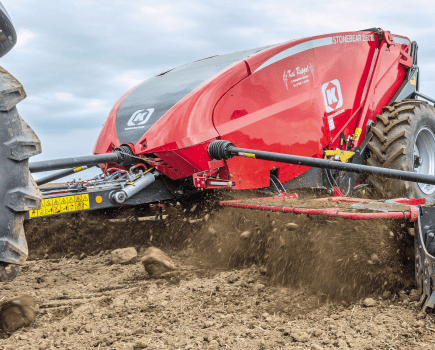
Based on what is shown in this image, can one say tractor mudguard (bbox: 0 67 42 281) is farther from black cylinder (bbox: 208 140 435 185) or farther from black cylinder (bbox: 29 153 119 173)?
black cylinder (bbox: 208 140 435 185)

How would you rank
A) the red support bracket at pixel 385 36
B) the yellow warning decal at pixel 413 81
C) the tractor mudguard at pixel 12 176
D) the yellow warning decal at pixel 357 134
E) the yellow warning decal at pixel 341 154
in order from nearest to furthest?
1. the tractor mudguard at pixel 12 176
2. the yellow warning decal at pixel 341 154
3. the yellow warning decal at pixel 357 134
4. the red support bracket at pixel 385 36
5. the yellow warning decal at pixel 413 81

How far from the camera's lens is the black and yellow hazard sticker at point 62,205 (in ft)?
10.8

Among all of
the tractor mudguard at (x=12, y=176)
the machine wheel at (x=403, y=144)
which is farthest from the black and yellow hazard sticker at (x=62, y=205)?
the machine wheel at (x=403, y=144)

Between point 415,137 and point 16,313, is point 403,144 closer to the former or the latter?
point 415,137

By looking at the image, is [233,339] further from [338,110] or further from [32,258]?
[338,110]

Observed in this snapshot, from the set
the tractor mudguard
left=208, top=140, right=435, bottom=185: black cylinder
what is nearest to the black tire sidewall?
left=208, top=140, right=435, bottom=185: black cylinder

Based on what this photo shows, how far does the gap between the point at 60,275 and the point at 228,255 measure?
55.3 inches

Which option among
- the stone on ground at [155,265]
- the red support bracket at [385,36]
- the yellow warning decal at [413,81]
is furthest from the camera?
the yellow warning decal at [413,81]

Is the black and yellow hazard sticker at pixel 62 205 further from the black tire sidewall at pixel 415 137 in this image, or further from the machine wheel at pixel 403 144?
the black tire sidewall at pixel 415 137

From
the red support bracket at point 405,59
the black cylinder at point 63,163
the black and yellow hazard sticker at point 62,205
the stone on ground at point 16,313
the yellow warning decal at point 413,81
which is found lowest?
the stone on ground at point 16,313

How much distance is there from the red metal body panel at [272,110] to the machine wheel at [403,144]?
12.6 inches

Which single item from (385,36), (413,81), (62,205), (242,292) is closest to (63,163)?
(62,205)

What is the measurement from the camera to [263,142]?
432cm

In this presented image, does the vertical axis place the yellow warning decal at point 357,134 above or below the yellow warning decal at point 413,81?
below
